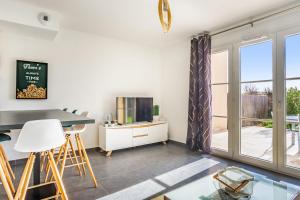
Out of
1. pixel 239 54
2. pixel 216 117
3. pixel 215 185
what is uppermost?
pixel 239 54

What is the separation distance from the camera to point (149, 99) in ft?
15.0

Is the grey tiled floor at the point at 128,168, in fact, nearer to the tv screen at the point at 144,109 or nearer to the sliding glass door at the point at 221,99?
the sliding glass door at the point at 221,99

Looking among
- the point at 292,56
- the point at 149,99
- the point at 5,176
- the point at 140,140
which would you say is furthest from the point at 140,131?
the point at 292,56

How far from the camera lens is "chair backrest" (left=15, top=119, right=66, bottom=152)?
1544 millimetres

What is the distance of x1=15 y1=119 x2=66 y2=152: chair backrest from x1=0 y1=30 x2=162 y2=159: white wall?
2127mm

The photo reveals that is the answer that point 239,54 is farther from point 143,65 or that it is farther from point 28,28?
point 28,28

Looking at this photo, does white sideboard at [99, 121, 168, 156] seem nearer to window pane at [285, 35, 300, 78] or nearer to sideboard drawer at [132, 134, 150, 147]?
sideboard drawer at [132, 134, 150, 147]

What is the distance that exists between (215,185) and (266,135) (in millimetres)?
1957

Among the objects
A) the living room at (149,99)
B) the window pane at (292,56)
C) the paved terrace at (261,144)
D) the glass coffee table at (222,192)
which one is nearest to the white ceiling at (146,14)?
the living room at (149,99)

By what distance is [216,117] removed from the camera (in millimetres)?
3885

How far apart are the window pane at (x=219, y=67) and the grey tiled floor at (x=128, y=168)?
1.63m

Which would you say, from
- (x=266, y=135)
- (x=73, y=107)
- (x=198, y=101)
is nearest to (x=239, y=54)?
(x=198, y=101)

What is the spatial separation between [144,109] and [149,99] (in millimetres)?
287

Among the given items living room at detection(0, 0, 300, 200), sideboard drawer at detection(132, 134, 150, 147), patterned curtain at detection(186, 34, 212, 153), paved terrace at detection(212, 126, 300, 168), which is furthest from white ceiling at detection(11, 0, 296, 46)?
sideboard drawer at detection(132, 134, 150, 147)
